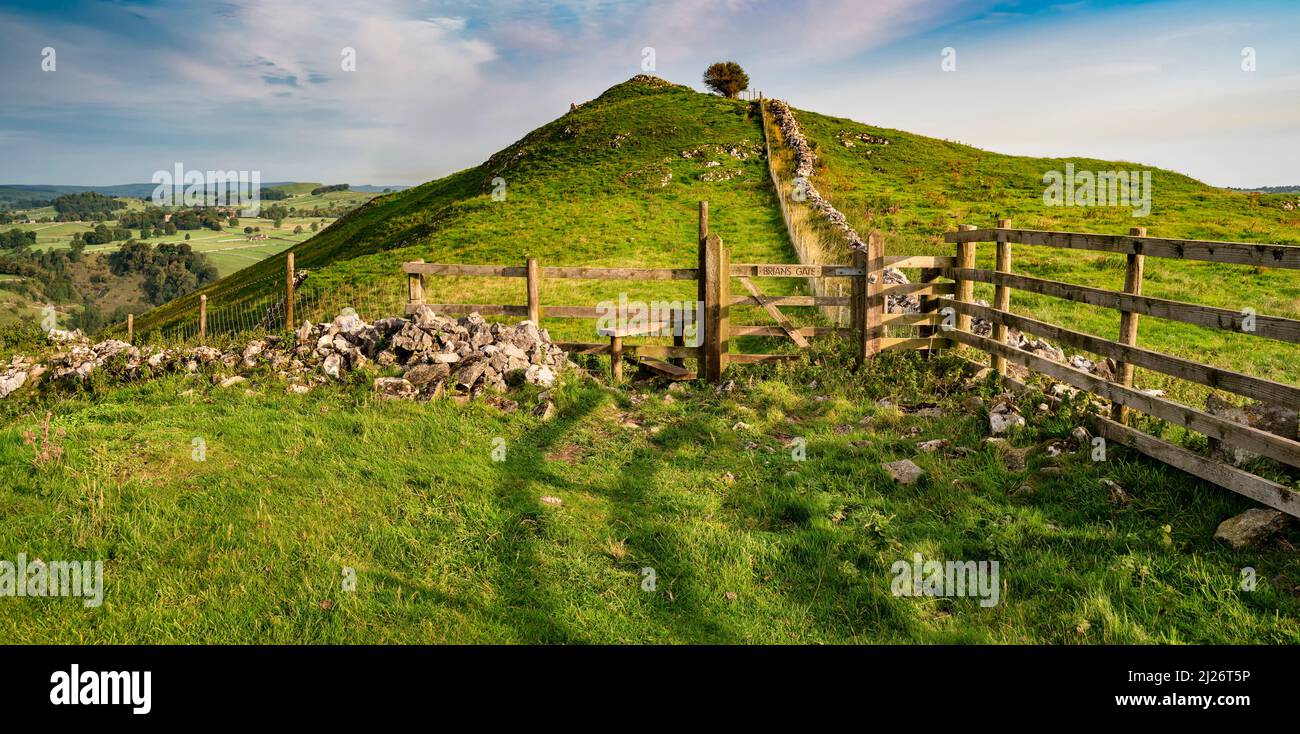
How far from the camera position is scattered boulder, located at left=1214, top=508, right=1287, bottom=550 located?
500 cm

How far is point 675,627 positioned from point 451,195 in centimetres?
4659

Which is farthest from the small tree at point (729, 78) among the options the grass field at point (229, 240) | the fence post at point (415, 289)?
the grass field at point (229, 240)

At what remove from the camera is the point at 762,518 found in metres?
6.23

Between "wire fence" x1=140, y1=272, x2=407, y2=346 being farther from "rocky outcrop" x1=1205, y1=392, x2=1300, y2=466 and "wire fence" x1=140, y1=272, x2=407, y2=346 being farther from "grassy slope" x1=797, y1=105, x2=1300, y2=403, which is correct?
"rocky outcrop" x1=1205, y1=392, x2=1300, y2=466

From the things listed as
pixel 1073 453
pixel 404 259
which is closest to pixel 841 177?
pixel 404 259

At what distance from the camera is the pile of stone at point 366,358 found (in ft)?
32.4

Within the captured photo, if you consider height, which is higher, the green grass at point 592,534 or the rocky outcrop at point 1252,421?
the rocky outcrop at point 1252,421

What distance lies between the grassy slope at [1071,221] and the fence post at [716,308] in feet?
19.6

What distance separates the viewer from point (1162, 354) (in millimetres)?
6395

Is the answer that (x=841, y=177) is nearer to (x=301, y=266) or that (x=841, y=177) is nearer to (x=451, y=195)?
(x=451, y=195)

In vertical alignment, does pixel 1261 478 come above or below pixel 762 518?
above

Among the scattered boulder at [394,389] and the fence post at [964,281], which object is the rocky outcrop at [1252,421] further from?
the scattered boulder at [394,389]

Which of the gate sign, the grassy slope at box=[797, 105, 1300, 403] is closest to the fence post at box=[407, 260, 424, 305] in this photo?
the gate sign

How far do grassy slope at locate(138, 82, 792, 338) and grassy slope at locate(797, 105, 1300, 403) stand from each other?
5.32 metres
